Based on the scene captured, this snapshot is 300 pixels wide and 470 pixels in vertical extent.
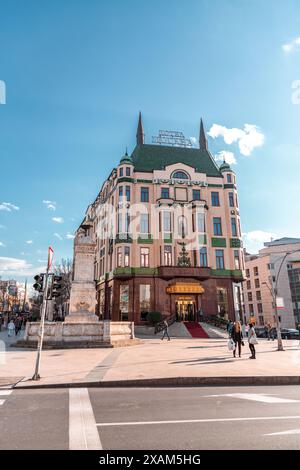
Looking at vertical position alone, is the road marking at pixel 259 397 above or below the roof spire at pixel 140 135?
below

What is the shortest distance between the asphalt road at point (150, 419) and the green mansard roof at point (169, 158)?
125 ft

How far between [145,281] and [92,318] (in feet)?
54.3

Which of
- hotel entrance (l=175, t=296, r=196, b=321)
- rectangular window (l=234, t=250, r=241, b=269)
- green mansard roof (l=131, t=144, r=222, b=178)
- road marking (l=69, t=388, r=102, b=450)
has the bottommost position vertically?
road marking (l=69, t=388, r=102, b=450)

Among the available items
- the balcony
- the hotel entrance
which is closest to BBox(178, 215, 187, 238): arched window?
the balcony

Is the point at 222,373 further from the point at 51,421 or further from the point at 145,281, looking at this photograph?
the point at 145,281

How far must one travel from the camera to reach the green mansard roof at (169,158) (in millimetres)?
44969

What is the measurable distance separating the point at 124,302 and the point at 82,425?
33437 millimetres

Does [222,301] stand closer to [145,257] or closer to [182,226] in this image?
[182,226]

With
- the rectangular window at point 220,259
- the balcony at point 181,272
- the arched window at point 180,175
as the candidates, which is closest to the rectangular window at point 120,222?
the balcony at point 181,272

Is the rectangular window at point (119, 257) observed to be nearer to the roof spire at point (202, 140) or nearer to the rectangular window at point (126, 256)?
the rectangular window at point (126, 256)

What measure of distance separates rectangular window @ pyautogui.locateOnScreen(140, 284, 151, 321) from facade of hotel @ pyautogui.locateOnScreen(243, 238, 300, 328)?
2848cm

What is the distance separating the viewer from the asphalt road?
4430mm

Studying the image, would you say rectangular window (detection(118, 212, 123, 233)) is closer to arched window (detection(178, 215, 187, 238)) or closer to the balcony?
the balcony
